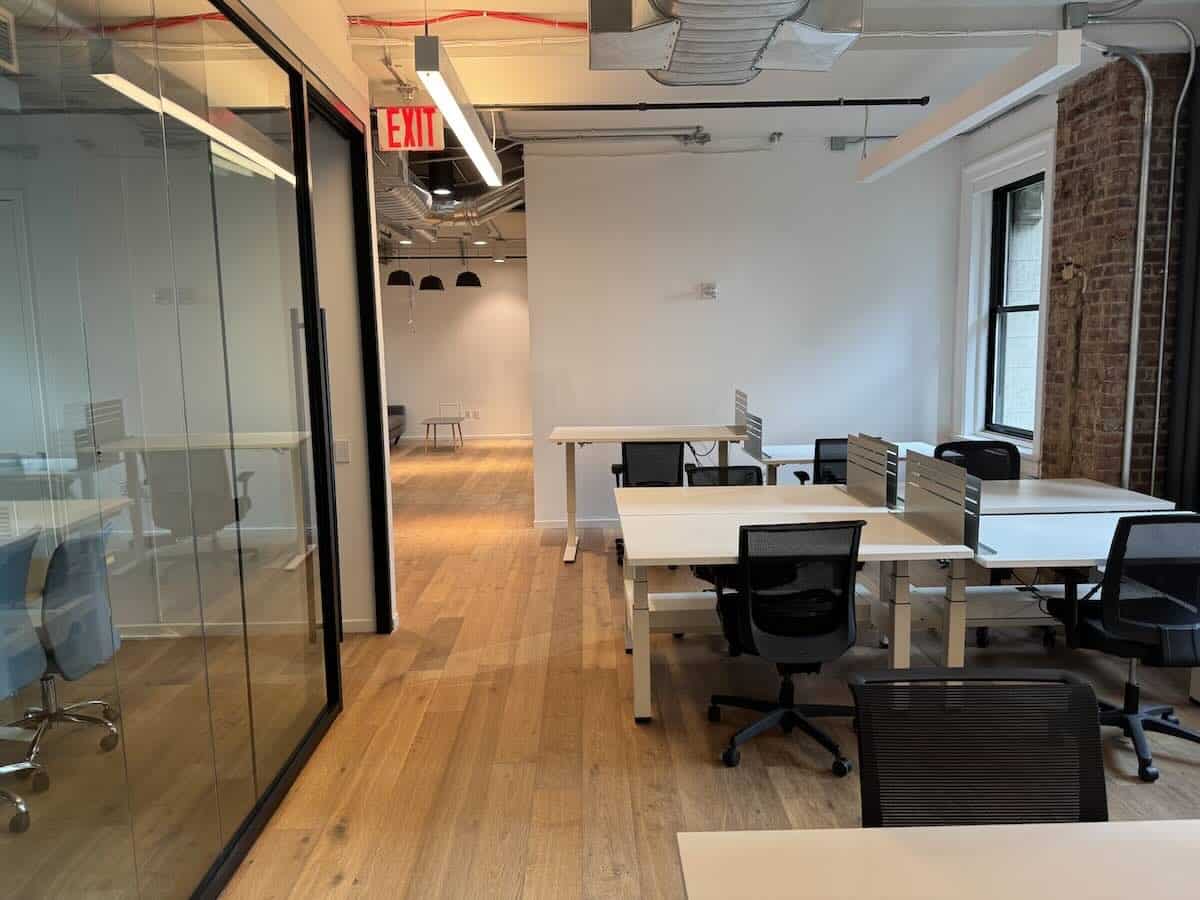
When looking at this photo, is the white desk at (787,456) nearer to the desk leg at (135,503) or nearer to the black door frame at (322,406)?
the black door frame at (322,406)

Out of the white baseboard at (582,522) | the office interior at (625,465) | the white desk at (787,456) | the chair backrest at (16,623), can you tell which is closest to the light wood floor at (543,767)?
the office interior at (625,465)

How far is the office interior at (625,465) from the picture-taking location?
64.5 inches

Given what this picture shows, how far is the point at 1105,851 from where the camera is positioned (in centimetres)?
129

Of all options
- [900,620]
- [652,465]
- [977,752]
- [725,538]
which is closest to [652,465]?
[652,465]

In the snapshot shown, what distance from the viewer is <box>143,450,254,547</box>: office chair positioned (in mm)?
2164

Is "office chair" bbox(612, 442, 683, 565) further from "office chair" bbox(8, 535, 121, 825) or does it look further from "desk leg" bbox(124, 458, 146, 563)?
"office chair" bbox(8, 535, 121, 825)

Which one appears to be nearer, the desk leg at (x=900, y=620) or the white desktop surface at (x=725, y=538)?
the white desktop surface at (x=725, y=538)

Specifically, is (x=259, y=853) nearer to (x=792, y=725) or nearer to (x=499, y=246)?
(x=792, y=725)

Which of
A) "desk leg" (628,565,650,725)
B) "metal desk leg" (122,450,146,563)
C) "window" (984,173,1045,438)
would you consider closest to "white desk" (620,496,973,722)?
"desk leg" (628,565,650,725)

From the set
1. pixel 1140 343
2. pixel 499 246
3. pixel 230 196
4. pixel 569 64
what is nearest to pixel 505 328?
pixel 499 246

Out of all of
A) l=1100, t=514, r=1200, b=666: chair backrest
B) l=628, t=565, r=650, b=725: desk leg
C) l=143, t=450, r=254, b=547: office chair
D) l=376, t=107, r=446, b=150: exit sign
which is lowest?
l=628, t=565, r=650, b=725: desk leg

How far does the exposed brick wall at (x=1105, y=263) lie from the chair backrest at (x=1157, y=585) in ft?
7.27

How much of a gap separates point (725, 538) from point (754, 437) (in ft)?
9.34

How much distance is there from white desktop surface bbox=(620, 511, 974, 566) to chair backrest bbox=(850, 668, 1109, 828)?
5.13 ft
